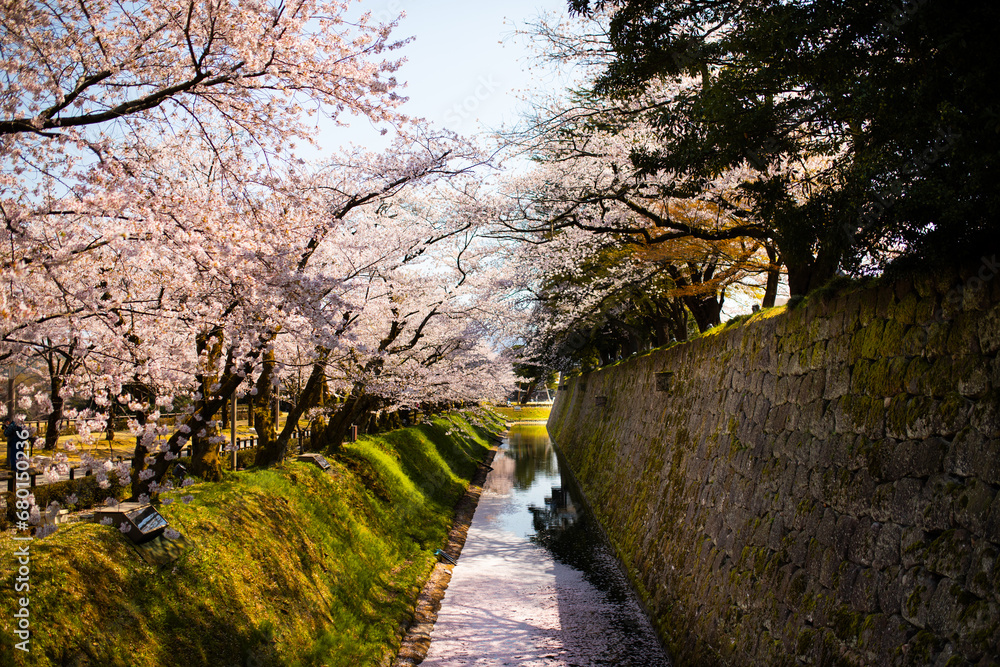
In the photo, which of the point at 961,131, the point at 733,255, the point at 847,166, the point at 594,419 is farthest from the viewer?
the point at 594,419

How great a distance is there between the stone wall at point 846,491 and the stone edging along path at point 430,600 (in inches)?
122

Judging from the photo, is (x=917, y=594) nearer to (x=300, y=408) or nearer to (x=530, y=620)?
(x=530, y=620)

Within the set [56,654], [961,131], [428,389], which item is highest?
[961,131]

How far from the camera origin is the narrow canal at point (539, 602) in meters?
7.74

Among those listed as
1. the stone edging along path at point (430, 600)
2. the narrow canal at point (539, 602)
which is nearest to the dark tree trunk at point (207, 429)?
the stone edging along path at point (430, 600)

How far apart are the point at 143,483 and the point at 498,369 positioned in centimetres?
2389

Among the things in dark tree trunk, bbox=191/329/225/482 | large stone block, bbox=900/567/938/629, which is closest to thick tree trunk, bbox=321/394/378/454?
dark tree trunk, bbox=191/329/225/482

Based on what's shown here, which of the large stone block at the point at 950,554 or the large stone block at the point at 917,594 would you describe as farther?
the large stone block at the point at 917,594

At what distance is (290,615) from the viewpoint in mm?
6473

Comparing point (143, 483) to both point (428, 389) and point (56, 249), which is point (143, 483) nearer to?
point (56, 249)

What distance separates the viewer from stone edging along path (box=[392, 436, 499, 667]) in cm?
760

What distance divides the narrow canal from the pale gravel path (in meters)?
0.01

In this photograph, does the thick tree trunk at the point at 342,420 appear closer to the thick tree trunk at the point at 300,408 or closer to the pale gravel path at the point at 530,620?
the thick tree trunk at the point at 300,408

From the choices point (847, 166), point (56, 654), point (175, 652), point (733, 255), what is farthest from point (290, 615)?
point (733, 255)
